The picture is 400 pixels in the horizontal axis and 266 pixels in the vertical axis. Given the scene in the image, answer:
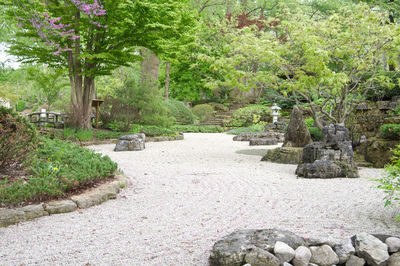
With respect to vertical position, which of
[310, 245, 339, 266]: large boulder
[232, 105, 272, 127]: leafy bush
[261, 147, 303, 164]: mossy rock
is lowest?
[310, 245, 339, 266]: large boulder

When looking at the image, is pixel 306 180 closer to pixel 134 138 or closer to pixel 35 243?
pixel 35 243

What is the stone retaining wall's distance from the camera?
350 centimetres

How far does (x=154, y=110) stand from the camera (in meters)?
14.1

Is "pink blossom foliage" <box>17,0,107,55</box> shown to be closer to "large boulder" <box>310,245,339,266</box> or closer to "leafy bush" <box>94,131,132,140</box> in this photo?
"large boulder" <box>310,245,339,266</box>

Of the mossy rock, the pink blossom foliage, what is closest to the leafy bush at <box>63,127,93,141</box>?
the pink blossom foliage

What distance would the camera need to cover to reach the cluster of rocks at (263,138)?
12.5m

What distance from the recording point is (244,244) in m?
2.49

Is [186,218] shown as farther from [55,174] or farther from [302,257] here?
[55,174]

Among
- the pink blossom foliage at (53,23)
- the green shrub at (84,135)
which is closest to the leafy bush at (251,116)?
the green shrub at (84,135)

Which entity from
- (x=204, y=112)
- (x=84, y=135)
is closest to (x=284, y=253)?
(x=84, y=135)

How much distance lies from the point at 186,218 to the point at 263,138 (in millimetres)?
9696

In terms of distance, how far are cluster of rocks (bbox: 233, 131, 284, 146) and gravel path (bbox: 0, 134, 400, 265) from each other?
6.15 m

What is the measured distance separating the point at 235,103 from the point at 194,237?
916 inches

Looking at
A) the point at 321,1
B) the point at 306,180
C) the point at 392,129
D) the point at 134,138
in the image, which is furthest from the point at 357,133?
the point at 321,1
